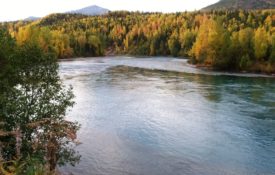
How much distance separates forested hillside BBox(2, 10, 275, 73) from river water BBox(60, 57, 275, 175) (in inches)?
378

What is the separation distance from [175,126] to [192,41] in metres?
106

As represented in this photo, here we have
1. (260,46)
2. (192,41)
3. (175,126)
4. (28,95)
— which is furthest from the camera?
(192,41)

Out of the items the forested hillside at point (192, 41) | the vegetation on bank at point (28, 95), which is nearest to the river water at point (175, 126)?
the vegetation on bank at point (28, 95)

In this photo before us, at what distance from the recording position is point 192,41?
5615 inches

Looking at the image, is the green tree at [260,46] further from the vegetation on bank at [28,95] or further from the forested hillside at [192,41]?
the vegetation on bank at [28,95]

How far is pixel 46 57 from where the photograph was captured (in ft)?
83.3

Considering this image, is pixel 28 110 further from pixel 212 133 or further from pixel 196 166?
Answer: pixel 212 133

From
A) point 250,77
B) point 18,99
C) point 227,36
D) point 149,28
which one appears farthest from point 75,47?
point 18,99

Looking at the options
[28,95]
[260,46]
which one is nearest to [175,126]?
[28,95]

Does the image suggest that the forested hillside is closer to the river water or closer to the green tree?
the green tree

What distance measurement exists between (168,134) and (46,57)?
53.2ft

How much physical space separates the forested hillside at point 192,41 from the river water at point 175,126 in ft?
31.5

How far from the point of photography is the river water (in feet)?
96.0

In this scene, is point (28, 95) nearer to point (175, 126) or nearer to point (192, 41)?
point (175, 126)
